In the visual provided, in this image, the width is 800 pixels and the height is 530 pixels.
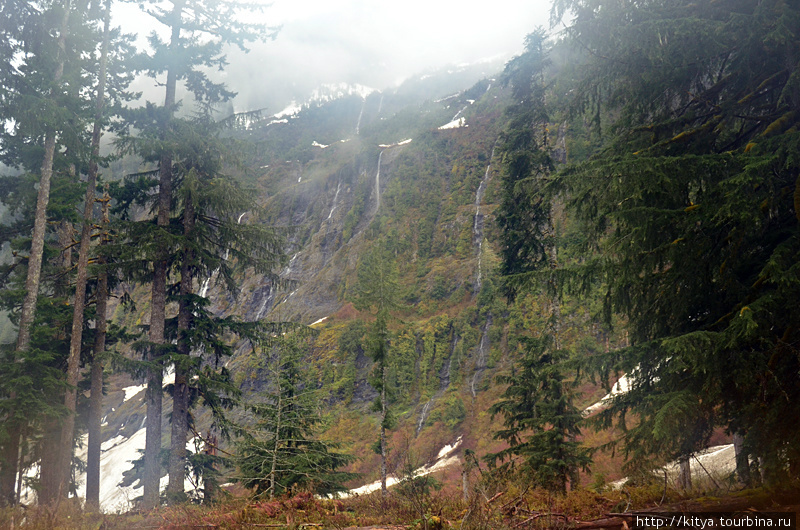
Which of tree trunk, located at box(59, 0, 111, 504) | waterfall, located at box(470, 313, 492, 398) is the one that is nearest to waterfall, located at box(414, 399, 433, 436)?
waterfall, located at box(470, 313, 492, 398)

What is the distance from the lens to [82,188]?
13.9 metres

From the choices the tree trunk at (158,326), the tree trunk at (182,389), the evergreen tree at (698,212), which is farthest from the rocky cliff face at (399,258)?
the evergreen tree at (698,212)

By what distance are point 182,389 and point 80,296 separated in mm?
4372

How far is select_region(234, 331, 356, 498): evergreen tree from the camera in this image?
9078 mm

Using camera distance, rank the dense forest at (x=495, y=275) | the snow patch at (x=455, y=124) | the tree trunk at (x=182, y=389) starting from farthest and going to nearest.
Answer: the snow patch at (x=455, y=124), the tree trunk at (x=182, y=389), the dense forest at (x=495, y=275)

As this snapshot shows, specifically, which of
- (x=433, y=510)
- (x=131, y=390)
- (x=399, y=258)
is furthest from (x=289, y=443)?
(x=131, y=390)

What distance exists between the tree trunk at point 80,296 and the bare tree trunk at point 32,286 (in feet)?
3.47

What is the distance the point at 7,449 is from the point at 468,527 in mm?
13265

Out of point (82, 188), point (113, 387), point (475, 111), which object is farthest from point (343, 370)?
point (475, 111)

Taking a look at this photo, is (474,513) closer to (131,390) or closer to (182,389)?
(182,389)

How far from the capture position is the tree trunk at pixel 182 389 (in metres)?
12.2

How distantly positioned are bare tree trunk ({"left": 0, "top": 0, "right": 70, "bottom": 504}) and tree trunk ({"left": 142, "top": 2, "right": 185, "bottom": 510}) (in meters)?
2.90

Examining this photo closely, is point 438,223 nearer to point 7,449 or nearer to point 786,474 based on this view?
point 7,449

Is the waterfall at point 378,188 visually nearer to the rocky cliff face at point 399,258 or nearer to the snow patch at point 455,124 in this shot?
the rocky cliff face at point 399,258
